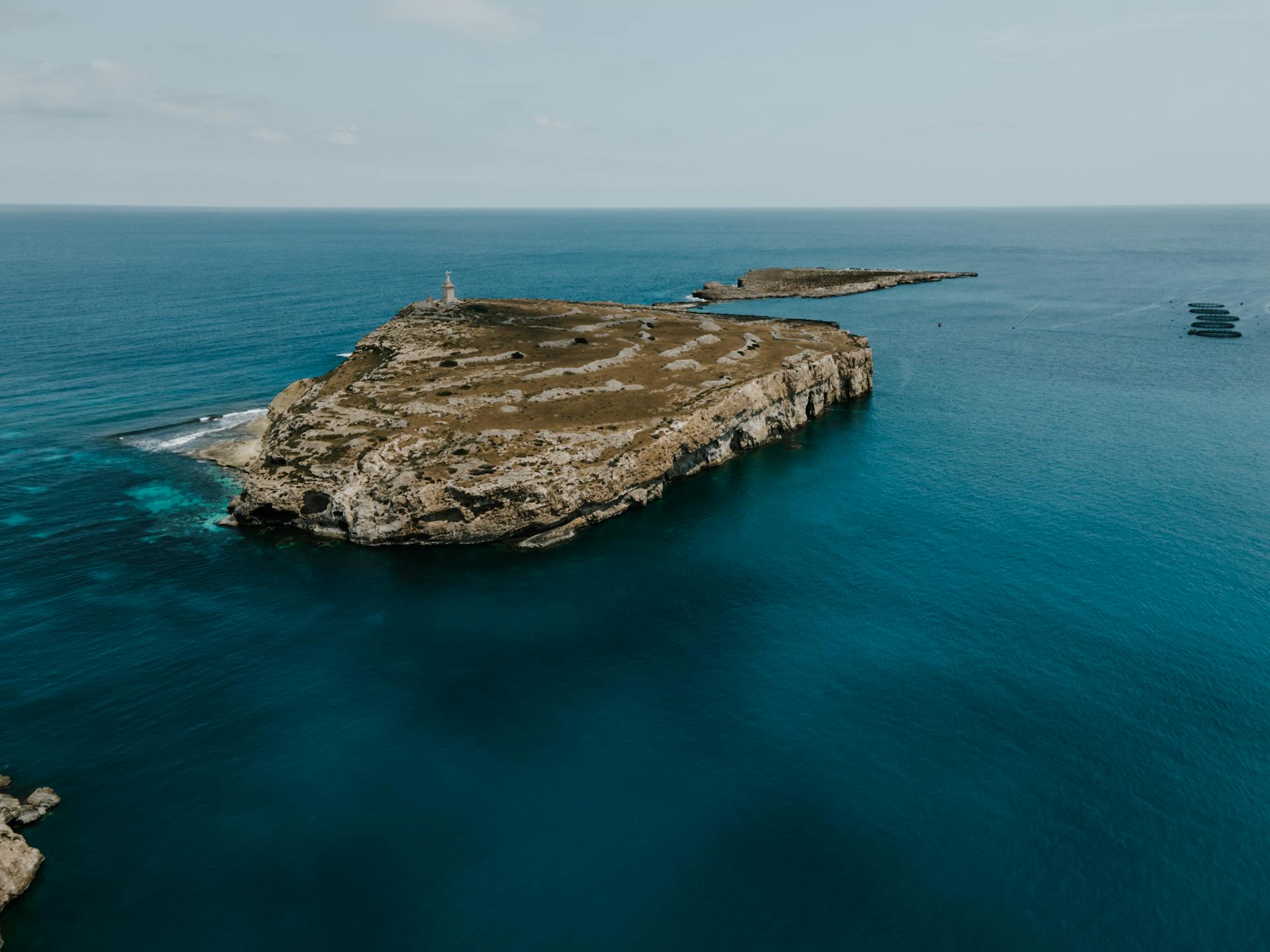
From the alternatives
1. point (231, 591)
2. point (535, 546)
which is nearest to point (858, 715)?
point (535, 546)

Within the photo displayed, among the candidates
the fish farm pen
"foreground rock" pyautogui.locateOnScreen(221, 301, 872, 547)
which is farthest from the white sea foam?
the fish farm pen

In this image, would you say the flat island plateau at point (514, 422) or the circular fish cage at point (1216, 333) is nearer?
the flat island plateau at point (514, 422)

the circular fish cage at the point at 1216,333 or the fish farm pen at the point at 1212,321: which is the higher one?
the fish farm pen at the point at 1212,321

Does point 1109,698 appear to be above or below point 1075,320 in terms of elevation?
below

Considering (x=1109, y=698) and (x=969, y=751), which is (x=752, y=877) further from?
(x=1109, y=698)

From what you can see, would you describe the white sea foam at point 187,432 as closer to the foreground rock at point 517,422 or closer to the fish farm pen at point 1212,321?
the foreground rock at point 517,422

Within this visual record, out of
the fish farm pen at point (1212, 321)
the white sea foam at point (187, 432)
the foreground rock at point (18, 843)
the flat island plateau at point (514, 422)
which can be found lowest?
the foreground rock at point (18, 843)

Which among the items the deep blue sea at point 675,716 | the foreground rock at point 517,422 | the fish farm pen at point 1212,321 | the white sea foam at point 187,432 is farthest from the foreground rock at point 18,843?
the fish farm pen at point 1212,321
